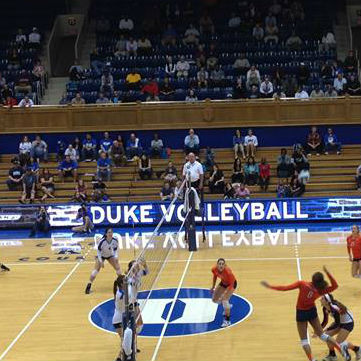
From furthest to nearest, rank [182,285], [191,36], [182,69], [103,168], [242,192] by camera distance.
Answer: [191,36]
[182,69]
[103,168]
[242,192]
[182,285]

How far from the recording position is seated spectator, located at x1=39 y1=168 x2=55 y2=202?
33062 mm

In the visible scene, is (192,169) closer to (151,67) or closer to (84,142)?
(84,142)

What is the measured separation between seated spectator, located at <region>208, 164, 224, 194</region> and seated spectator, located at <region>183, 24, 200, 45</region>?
915 cm

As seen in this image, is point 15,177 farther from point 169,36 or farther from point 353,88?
point 353,88

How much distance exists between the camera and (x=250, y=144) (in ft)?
113

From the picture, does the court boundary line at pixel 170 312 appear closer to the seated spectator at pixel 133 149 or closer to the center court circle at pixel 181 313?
the center court circle at pixel 181 313

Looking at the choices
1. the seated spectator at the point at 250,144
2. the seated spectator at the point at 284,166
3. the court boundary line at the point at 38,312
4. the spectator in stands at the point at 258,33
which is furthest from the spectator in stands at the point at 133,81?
the court boundary line at the point at 38,312

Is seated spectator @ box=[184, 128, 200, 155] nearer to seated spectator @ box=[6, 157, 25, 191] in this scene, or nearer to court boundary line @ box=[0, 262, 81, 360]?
seated spectator @ box=[6, 157, 25, 191]

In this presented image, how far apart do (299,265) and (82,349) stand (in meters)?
8.66

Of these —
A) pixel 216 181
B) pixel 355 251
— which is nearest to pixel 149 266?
pixel 355 251

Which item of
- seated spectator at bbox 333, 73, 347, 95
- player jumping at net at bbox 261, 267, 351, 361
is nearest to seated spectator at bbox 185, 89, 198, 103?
seated spectator at bbox 333, 73, 347, 95

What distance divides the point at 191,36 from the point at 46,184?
11130 mm

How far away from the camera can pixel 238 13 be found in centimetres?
4147

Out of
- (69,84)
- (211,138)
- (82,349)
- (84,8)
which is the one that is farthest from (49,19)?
(82,349)
